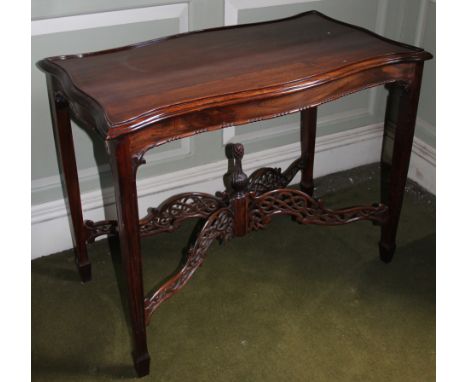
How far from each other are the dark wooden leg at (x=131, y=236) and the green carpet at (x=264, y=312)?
10cm

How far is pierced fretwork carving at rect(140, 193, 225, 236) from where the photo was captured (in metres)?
1.59

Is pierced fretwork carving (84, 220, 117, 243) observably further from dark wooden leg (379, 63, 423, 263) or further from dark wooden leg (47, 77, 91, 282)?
dark wooden leg (379, 63, 423, 263)

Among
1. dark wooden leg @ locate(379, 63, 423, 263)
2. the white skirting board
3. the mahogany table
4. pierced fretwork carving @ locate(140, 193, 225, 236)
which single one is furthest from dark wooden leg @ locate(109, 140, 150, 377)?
dark wooden leg @ locate(379, 63, 423, 263)

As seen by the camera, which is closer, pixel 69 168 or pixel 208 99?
pixel 208 99

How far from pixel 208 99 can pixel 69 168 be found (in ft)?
1.71

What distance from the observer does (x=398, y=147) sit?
1538mm

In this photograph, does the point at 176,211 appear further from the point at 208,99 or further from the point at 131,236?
the point at 208,99

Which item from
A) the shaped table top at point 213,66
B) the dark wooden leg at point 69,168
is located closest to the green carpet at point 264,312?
the dark wooden leg at point 69,168

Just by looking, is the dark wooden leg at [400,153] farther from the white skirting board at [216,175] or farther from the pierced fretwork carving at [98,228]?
the pierced fretwork carving at [98,228]

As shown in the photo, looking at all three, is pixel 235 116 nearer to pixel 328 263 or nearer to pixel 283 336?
pixel 283 336

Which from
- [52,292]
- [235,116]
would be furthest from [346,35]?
[52,292]

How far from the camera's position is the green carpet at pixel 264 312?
4.59 feet

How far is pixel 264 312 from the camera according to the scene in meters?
1.56

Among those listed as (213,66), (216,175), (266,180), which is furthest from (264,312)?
(213,66)
